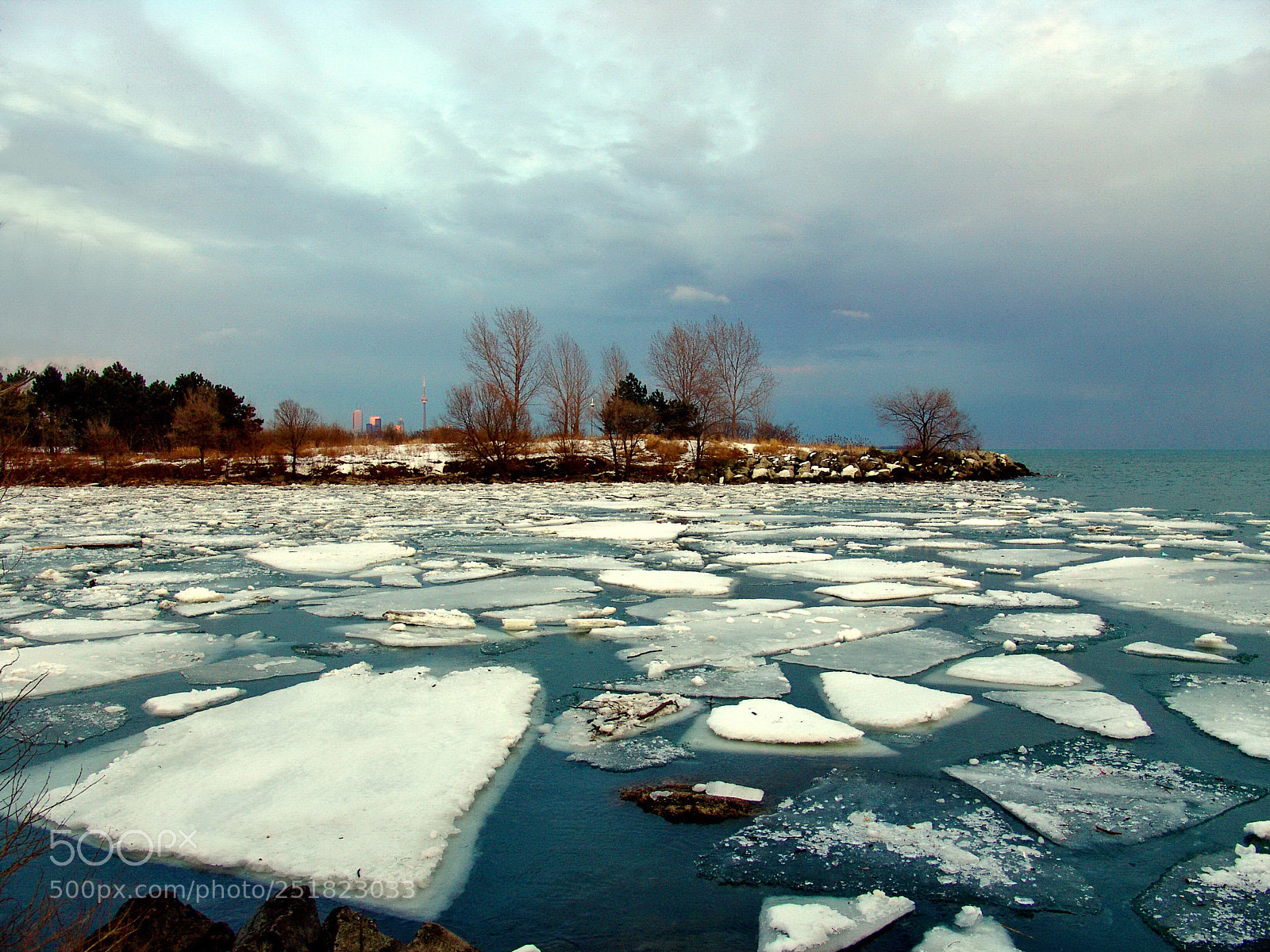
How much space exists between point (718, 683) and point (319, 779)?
169 cm

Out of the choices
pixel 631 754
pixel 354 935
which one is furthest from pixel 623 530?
pixel 354 935

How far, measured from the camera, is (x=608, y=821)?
207 cm

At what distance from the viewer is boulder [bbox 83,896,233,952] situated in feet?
4.46

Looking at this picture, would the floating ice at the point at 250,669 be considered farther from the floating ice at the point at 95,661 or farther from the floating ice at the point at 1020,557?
the floating ice at the point at 1020,557

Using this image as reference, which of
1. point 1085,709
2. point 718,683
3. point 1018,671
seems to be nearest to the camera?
point 1085,709

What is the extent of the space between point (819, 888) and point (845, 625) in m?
2.72

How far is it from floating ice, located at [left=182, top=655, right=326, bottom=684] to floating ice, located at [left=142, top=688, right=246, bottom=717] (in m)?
0.20

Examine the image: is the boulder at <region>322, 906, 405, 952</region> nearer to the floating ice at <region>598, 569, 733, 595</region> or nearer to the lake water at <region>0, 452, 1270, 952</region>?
the lake water at <region>0, 452, 1270, 952</region>

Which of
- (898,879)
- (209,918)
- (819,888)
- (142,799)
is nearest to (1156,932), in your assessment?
(898,879)

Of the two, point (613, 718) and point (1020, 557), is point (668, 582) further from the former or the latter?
point (1020, 557)

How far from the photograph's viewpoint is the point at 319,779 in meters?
2.31

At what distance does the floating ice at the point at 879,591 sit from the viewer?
16.9 feet

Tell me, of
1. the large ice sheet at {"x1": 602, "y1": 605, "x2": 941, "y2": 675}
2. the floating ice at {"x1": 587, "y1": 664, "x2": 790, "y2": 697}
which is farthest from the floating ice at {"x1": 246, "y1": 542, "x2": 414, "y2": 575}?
the floating ice at {"x1": 587, "y1": 664, "x2": 790, "y2": 697}

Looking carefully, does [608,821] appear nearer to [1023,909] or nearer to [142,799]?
[1023,909]
